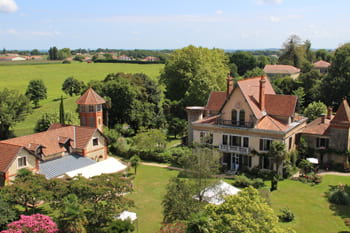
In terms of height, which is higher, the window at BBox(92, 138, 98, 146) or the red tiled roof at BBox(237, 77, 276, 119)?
the red tiled roof at BBox(237, 77, 276, 119)

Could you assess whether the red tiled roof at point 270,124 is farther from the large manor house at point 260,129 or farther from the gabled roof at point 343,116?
the gabled roof at point 343,116

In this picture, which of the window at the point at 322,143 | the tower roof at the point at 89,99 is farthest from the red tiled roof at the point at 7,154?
the window at the point at 322,143

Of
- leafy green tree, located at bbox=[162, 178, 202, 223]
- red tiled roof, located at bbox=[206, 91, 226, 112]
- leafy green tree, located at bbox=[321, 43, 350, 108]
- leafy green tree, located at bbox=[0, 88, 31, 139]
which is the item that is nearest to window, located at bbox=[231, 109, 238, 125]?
red tiled roof, located at bbox=[206, 91, 226, 112]

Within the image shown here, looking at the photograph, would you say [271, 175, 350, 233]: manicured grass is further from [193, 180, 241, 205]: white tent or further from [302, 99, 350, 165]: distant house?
[193, 180, 241, 205]: white tent

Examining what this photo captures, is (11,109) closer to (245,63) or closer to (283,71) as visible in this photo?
(283,71)

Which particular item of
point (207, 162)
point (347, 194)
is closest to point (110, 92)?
point (207, 162)

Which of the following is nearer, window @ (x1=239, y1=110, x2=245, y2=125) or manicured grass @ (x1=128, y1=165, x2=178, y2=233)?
manicured grass @ (x1=128, y1=165, x2=178, y2=233)

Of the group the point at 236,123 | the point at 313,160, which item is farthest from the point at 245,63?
the point at 313,160
